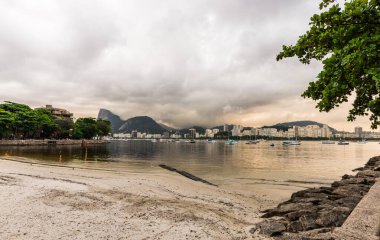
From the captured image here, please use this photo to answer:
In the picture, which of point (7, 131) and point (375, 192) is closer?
point (375, 192)

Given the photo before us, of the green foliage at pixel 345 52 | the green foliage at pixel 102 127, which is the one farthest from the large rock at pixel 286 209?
the green foliage at pixel 102 127

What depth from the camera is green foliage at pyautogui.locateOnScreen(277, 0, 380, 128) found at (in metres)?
7.23

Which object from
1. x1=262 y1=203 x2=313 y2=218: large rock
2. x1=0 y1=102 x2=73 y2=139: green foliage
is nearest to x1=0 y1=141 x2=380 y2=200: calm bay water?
x1=262 y1=203 x2=313 y2=218: large rock

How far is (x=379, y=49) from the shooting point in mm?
7355

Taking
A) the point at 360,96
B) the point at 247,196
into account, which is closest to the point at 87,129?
the point at 247,196

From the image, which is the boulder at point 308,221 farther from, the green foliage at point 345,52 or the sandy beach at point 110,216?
the green foliage at point 345,52

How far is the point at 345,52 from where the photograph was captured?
758 cm

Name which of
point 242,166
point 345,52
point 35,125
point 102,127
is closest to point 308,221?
point 345,52

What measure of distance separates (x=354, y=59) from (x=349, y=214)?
736cm

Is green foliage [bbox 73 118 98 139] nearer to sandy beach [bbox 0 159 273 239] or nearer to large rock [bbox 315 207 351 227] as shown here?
sandy beach [bbox 0 159 273 239]

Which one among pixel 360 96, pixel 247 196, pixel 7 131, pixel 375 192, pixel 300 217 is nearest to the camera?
pixel 360 96

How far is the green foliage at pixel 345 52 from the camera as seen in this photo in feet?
23.7

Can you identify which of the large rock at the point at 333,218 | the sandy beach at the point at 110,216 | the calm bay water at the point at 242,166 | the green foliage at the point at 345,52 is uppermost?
the green foliage at the point at 345,52

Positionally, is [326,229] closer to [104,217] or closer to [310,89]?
[310,89]
